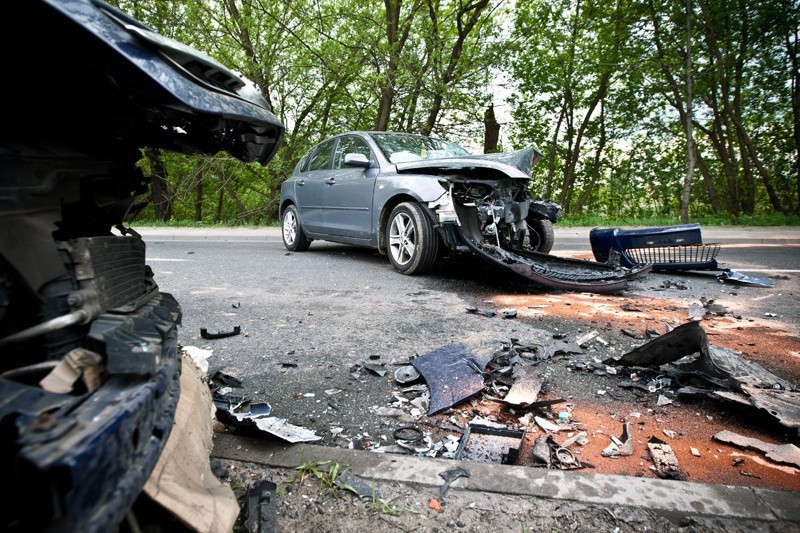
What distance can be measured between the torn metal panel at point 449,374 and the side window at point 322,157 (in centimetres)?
503

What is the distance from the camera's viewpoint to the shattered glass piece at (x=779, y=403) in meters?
2.02

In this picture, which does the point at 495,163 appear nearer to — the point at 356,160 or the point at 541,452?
the point at 356,160

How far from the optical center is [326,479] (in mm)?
1699

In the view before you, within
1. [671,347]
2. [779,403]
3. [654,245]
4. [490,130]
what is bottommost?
[779,403]

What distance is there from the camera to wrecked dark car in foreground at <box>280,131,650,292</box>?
4.93 meters

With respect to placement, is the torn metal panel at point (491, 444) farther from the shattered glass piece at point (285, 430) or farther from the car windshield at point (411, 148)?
the car windshield at point (411, 148)

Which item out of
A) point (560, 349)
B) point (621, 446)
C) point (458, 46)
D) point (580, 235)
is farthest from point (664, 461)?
point (458, 46)

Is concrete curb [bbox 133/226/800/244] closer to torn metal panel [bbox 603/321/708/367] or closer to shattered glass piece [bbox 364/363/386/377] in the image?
torn metal panel [bbox 603/321/708/367]

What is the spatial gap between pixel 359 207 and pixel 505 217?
203cm

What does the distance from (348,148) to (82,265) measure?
19.7 feet

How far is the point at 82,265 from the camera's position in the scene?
120cm

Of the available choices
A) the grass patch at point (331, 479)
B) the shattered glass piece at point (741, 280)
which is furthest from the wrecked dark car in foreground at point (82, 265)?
the shattered glass piece at point (741, 280)

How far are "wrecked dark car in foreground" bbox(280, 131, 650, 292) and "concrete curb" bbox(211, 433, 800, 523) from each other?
304cm

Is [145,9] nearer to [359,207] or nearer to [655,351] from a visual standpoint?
[359,207]
